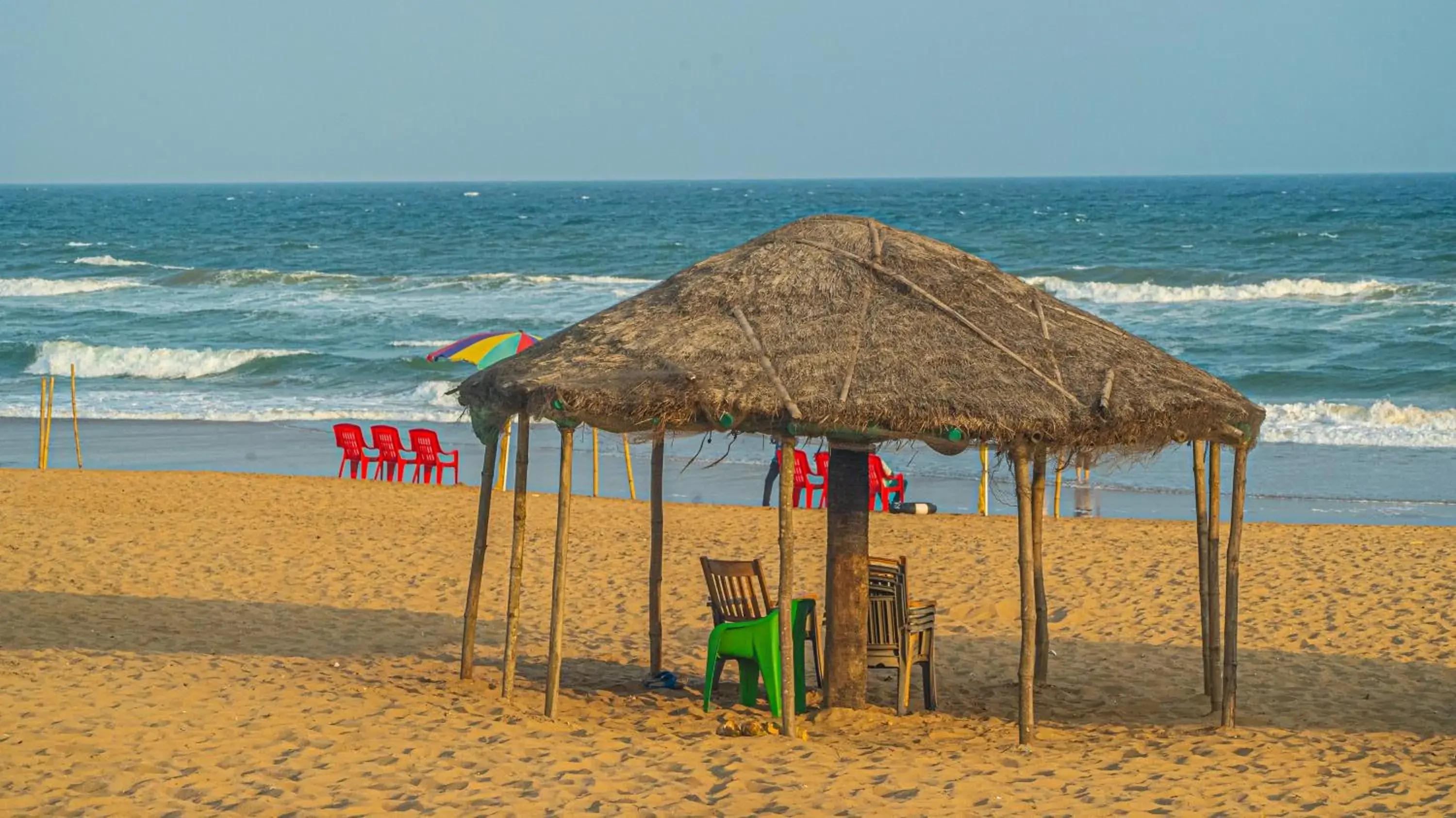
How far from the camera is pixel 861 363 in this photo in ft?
23.9

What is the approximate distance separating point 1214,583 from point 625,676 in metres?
3.56

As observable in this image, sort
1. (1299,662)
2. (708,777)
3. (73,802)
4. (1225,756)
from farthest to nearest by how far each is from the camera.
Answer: (1299,662) < (1225,756) < (708,777) < (73,802)

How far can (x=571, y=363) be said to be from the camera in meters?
7.52

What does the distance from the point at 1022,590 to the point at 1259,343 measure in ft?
83.9

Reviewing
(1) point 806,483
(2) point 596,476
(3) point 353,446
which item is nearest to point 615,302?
(3) point 353,446

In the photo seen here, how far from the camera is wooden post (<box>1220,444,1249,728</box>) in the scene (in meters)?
7.75

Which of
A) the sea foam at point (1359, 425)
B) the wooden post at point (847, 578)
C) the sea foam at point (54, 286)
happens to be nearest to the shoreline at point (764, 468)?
the sea foam at point (1359, 425)

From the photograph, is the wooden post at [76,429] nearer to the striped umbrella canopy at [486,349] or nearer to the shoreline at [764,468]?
the shoreline at [764,468]

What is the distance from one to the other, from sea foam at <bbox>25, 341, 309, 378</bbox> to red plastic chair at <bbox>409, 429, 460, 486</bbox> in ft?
43.6

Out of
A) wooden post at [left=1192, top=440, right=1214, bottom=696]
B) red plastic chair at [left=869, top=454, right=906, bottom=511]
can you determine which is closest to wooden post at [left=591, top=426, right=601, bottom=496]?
red plastic chair at [left=869, top=454, right=906, bottom=511]

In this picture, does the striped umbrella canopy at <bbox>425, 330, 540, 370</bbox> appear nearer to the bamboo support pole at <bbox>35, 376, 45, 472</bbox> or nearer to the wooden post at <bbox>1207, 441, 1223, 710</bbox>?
the bamboo support pole at <bbox>35, 376, 45, 472</bbox>

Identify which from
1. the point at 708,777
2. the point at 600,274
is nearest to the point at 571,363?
the point at 708,777

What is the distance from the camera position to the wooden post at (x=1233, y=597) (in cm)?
775

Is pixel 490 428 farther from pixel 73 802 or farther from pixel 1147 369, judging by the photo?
pixel 1147 369
